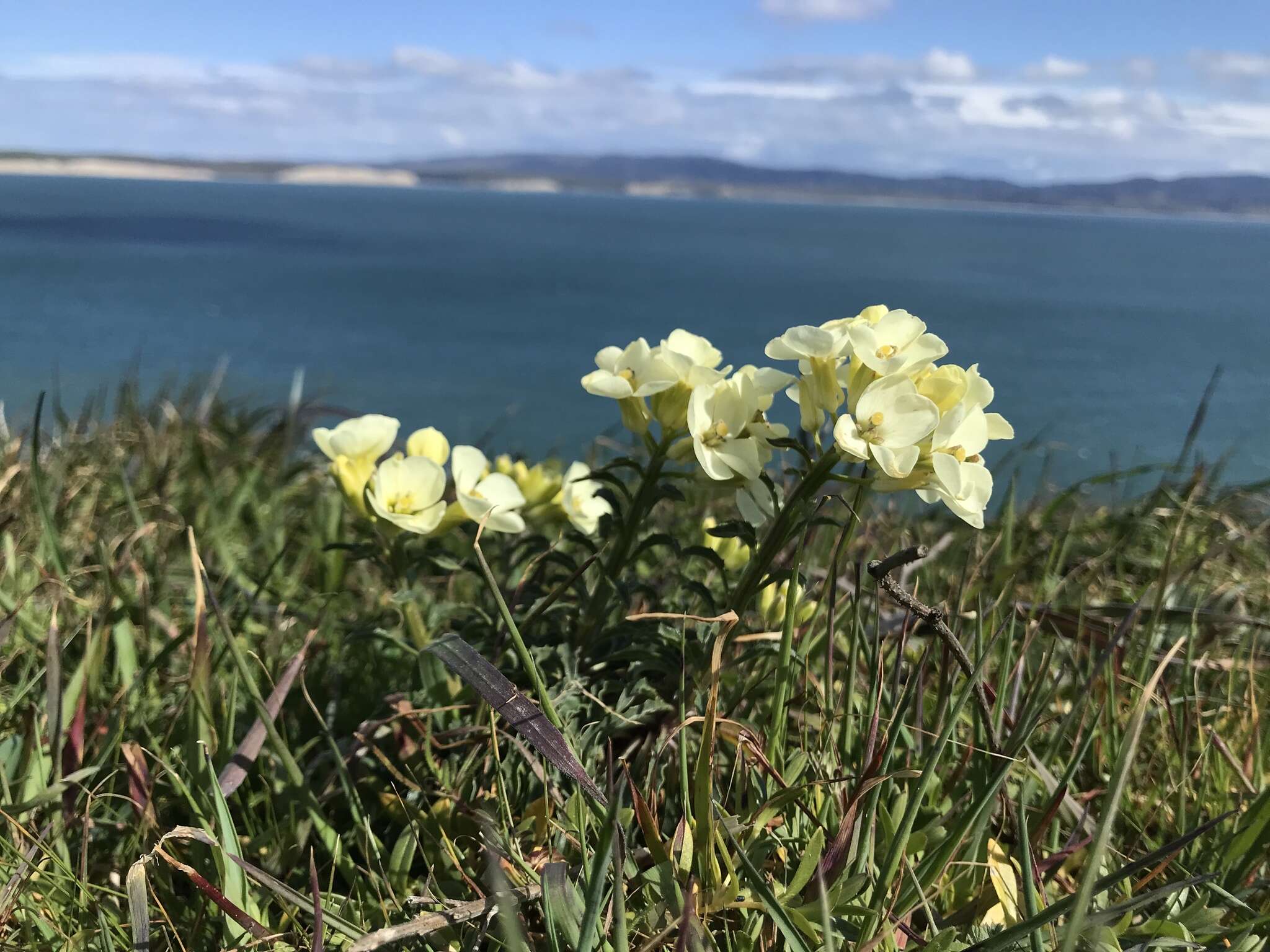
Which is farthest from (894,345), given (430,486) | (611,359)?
(430,486)

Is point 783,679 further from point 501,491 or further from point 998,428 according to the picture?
point 501,491

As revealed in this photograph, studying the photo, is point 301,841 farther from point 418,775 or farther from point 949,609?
point 949,609

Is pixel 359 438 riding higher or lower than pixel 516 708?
higher

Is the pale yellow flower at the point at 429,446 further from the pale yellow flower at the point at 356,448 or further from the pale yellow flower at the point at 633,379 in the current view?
the pale yellow flower at the point at 633,379

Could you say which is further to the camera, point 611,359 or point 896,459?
point 611,359

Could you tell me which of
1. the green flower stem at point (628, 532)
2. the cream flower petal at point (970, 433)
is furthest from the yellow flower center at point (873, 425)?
the green flower stem at point (628, 532)

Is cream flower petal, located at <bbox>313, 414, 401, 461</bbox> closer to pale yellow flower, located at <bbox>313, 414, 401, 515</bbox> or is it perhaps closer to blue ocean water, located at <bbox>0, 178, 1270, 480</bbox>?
pale yellow flower, located at <bbox>313, 414, 401, 515</bbox>

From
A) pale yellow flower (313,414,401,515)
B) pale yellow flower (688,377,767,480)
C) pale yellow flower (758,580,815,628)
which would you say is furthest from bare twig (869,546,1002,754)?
pale yellow flower (313,414,401,515)
